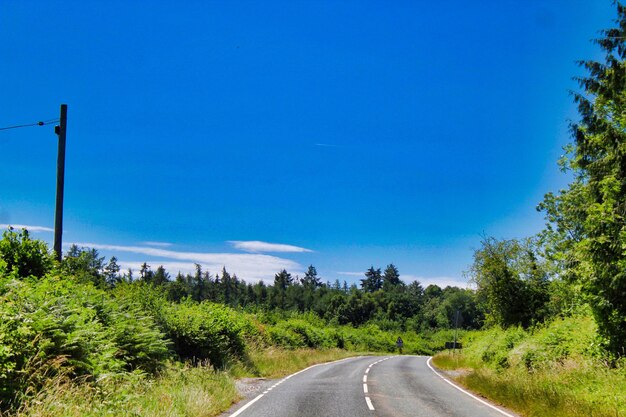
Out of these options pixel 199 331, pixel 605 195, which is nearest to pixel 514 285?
pixel 605 195

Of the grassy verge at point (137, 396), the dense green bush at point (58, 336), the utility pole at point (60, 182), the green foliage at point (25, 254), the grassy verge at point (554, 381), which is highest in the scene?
the utility pole at point (60, 182)

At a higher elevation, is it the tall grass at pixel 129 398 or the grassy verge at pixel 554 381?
the tall grass at pixel 129 398

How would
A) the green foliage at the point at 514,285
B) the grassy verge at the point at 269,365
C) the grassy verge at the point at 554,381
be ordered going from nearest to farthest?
the grassy verge at the point at 554,381
the grassy verge at the point at 269,365
the green foliage at the point at 514,285

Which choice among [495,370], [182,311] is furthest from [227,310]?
[495,370]

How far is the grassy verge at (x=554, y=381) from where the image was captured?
10.7 m

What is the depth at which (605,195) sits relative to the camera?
14758 mm

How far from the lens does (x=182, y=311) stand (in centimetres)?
1914

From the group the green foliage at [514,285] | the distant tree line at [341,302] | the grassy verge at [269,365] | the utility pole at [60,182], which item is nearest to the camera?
the utility pole at [60,182]

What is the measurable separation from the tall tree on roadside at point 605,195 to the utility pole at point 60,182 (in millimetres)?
16830

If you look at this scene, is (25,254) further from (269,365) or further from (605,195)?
(605,195)

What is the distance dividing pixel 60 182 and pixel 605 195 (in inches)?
702

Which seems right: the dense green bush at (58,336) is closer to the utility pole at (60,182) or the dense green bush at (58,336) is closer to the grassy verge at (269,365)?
the utility pole at (60,182)

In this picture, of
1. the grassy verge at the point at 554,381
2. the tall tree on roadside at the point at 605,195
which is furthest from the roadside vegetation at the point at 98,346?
the tall tree on roadside at the point at 605,195

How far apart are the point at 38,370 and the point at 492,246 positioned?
2733cm
